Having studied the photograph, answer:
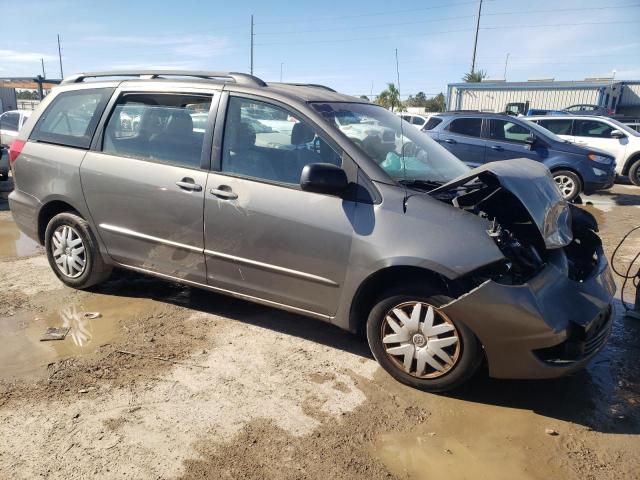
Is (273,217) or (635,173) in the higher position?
(273,217)

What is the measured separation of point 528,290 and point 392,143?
4.86 feet

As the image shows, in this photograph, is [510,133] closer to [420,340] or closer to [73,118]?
[420,340]

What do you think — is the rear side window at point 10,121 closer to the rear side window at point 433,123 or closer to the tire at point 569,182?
the rear side window at point 433,123

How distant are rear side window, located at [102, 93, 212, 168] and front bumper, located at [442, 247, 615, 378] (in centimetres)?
221

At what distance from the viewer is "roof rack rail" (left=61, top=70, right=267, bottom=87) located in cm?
380

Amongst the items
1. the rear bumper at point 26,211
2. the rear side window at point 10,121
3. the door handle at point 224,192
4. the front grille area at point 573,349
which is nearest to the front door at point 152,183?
the door handle at point 224,192

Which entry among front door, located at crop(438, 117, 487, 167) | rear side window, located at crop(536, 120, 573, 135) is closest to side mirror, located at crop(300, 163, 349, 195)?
front door, located at crop(438, 117, 487, 167)

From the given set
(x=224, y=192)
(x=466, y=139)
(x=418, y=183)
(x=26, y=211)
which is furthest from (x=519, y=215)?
(x=466, y=139)

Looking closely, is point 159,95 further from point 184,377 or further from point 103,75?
point 184,377

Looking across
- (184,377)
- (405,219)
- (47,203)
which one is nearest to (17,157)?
(47,203)

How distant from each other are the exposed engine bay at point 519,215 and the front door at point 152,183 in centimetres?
178

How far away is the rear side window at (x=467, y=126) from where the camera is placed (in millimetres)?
10430

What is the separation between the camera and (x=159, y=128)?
393 cm

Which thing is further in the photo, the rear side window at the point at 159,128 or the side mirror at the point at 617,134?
the side mirror at the point at 617,134
